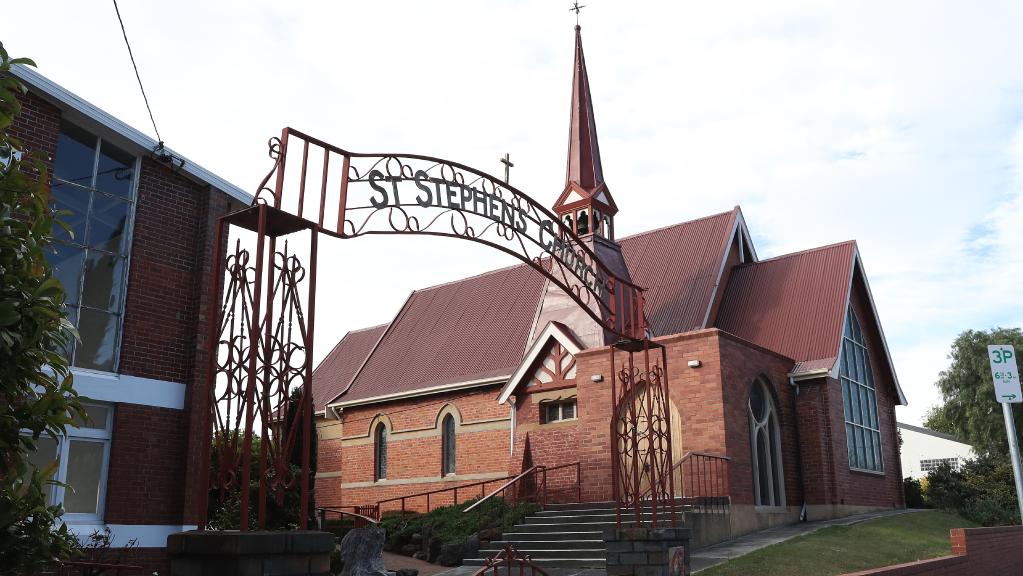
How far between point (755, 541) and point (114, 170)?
522 inches

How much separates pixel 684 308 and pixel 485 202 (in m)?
14.6

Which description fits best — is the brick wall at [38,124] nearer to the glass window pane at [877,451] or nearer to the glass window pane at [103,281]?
the glass window pane at [103,281]

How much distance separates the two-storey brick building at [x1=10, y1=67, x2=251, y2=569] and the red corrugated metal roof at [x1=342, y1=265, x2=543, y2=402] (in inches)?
478

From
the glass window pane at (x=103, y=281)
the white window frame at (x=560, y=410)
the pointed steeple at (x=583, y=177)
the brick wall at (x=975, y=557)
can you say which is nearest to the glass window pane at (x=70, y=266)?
the glass window pane at (x=103, y=281)

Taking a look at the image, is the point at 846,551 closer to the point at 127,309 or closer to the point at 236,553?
the point at 236,553

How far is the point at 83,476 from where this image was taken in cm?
1231

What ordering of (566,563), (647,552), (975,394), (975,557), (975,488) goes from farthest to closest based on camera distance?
1. (975,394)
2. (975,488)
3. (975,557)
4. (566,563)
5. (647,552)

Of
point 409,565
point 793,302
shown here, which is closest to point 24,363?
point 409,565

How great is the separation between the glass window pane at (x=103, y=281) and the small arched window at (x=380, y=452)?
15710mm

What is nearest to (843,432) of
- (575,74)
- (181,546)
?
(575,74)

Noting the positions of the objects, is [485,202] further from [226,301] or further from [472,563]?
[472,563]

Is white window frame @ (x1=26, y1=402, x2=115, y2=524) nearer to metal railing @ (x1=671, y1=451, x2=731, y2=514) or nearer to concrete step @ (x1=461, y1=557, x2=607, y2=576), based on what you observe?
concrete step @ (x1=461, y1=557, x2=607, y2=576)

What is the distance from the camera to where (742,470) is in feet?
58.4

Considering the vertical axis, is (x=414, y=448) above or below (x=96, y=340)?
below
